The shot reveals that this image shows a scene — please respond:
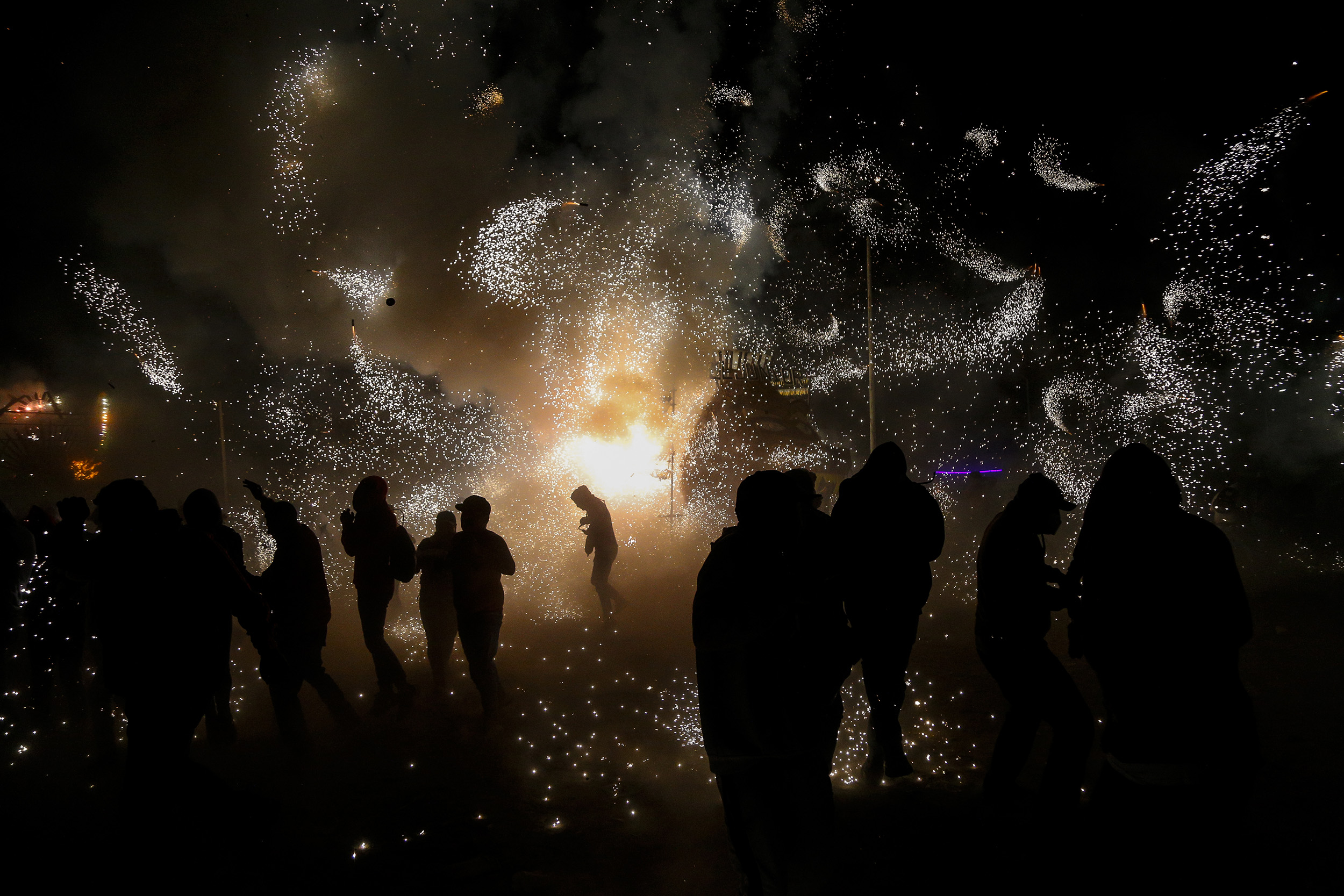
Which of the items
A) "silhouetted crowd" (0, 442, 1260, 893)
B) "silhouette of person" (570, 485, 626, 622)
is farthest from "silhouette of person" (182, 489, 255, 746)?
"silhouette of person" (570, 485, 626, 622)

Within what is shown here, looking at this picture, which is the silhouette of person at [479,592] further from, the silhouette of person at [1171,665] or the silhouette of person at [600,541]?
the silhouette of person at [1171,665]

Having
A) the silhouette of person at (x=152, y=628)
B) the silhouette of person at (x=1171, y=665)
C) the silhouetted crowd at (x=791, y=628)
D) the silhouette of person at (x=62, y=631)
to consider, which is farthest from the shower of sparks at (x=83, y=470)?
the silhouette of person at (x=1171, y=665)

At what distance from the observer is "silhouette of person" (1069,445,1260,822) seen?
6.37 feet

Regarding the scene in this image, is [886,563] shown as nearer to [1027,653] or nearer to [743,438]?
[1027,653]

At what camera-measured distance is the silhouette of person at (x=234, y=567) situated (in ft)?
10.7

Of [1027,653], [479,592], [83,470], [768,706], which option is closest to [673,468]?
[479,592]

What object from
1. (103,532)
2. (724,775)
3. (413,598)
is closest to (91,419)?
(413,598)

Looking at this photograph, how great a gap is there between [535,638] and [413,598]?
Answer: 3826mm

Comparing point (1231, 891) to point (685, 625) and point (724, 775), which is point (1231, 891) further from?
point (685, 625)

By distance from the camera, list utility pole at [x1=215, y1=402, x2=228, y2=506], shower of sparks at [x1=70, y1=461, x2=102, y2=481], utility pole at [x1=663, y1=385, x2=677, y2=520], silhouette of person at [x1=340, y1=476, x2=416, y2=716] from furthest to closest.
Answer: shower of sparks at [x1=70, y1=461, x2=102, y2=481], utility pole at [x1=215, y1=402, x2=228, y2=506], utility pole at [x1=663, y1=385, x2=677, y2=520], silhouette of person at [x1=340, y1=476, x2=416, y2=716]

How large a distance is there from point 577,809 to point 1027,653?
2531 millimetres

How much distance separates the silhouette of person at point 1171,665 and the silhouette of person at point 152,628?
3.79 metres

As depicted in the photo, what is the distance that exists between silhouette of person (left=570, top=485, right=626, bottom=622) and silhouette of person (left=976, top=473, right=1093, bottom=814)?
222 inches

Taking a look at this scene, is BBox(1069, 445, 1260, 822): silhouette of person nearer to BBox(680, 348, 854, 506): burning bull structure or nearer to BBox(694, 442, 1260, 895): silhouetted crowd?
BBox(694, 442, 1260, 895): silhouetted crowd
